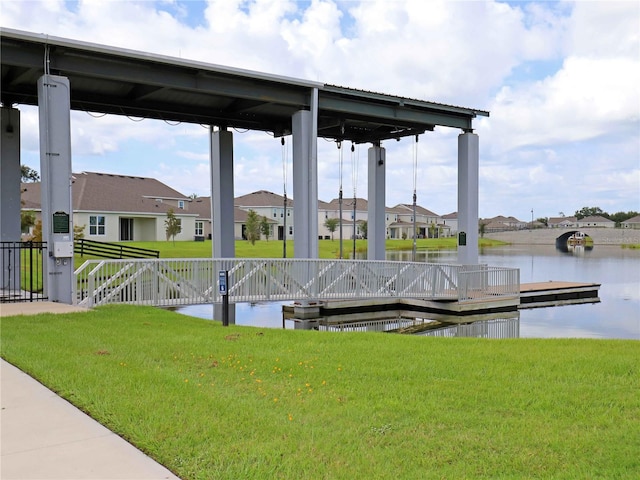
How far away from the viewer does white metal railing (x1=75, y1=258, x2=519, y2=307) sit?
1325 centimetres

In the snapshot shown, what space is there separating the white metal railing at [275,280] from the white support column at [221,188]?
123 inches

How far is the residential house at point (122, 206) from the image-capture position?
4269 cm

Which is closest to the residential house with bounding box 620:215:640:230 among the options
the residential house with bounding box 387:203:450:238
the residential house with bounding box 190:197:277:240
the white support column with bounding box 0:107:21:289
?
the residential house with bounding box 387:203:450:238

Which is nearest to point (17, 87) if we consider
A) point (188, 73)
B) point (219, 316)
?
point (188, 73)

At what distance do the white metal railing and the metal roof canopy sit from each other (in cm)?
440

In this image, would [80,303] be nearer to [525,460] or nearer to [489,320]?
[525,460]

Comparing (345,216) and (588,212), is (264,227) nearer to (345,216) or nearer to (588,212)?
(345,216)

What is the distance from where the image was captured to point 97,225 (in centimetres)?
4306

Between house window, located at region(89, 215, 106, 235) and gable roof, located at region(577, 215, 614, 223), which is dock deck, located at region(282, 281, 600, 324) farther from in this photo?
gable roof, located at region(577, 215, 614, 223)

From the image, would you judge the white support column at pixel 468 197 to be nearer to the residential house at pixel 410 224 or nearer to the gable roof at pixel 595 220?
the residential house at pixel 410 224

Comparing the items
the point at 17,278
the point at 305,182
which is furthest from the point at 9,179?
the point at 305,182

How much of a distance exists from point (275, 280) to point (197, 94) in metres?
5.60

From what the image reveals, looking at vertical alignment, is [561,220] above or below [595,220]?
above

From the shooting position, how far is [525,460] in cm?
398
